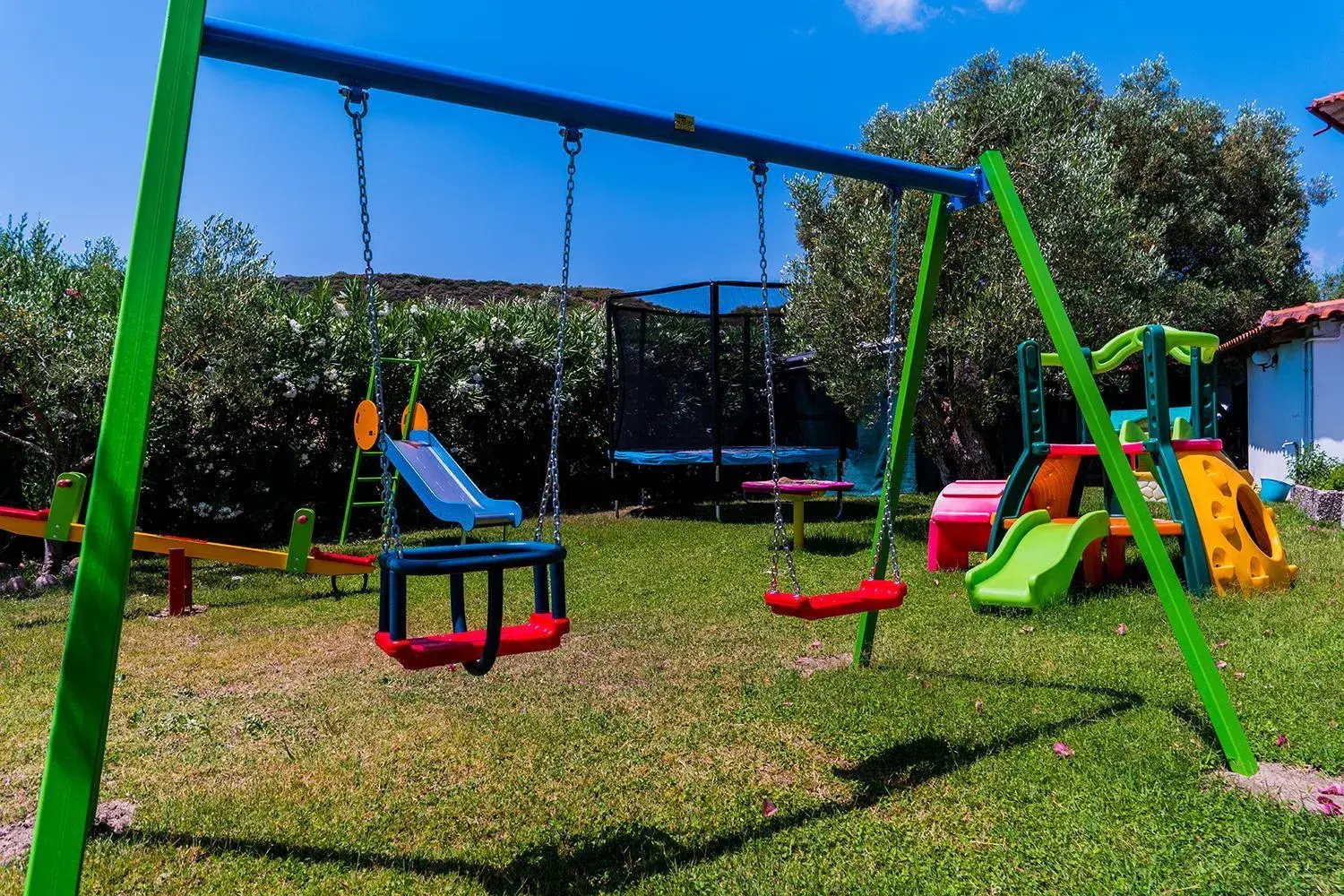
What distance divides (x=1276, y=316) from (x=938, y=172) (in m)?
11.2

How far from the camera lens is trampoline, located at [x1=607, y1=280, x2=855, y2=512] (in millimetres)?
12086

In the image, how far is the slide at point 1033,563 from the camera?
4.18 m

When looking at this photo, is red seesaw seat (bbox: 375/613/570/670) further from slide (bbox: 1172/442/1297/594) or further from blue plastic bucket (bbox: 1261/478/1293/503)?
blue plastic bucket (bbox: 1261/478/1293/503)

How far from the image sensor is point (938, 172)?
3.97 metres

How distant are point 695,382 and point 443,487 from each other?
188 inches

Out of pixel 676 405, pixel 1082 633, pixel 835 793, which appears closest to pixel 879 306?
pixel 676 405

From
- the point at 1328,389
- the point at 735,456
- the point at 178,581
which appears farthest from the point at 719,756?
the point at 1328,389

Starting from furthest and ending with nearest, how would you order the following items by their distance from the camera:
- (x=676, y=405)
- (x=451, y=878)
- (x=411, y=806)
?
1. (x=676, y=405)
2. (x=411, y=806)
3. (x=451, y=878)

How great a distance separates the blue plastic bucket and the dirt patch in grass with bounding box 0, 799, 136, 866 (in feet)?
43.1

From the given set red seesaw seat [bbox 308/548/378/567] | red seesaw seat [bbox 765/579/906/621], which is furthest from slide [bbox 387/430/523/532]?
red seesaw seat [bbox 765/579/906/621]

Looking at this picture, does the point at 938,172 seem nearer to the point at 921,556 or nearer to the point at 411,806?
the point at 411,806

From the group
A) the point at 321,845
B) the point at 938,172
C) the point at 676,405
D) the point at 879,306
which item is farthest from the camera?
the point at 676,405

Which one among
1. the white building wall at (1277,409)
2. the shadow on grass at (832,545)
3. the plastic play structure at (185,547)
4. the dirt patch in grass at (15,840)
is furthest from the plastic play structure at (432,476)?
the white building wall at (1277,409)

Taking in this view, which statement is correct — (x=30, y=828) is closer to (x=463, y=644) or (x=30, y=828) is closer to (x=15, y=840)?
(x=15, y=840)
